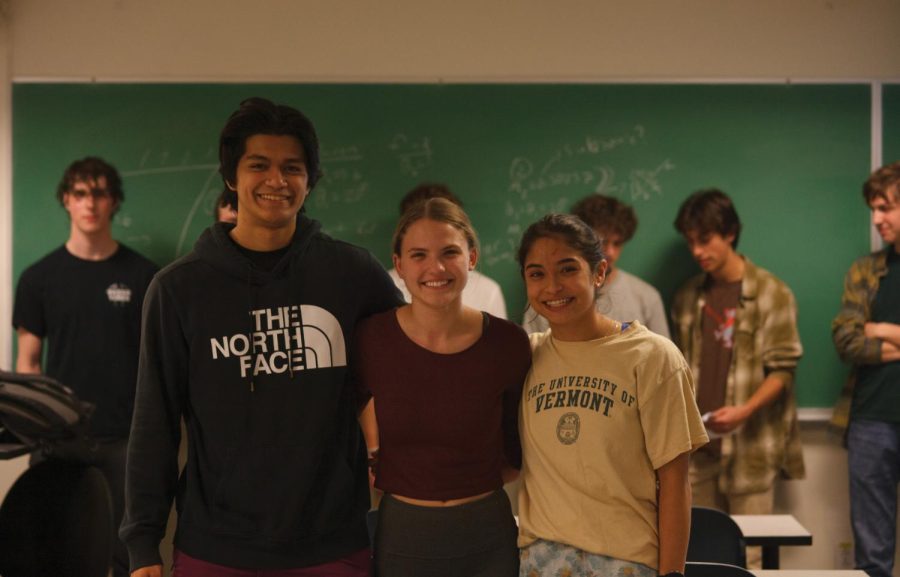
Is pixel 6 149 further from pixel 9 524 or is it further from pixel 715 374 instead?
pixel 715 374

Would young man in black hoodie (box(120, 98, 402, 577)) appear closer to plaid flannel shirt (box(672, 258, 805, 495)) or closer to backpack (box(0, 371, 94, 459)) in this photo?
backpack (box(0, 371, 94, 459))

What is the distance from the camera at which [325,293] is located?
1778 millimetres

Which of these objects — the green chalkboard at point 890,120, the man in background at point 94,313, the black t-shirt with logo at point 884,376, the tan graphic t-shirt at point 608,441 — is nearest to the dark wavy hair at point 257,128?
the tan graphic t-shirt at point 608,441

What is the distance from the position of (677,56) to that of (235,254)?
8.92 feet

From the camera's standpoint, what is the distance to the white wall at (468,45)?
3648 mm

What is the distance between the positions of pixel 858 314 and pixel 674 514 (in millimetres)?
2136

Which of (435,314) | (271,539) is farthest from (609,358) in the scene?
(271,539)

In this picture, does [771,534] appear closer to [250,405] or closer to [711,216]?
[711,216]

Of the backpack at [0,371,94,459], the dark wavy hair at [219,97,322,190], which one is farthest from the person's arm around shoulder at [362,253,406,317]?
the backpack at [0,371,94,459]

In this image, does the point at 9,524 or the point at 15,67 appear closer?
the point at 9,524

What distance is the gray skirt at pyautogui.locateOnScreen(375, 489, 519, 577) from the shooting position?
1706 millimetres

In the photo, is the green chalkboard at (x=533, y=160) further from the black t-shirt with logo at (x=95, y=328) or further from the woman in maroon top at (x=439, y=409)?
the woman in maroon top at (x=439, y=409)

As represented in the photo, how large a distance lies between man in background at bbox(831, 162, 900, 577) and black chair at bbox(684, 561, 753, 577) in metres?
1.92

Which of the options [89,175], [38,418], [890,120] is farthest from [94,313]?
[890,120]
